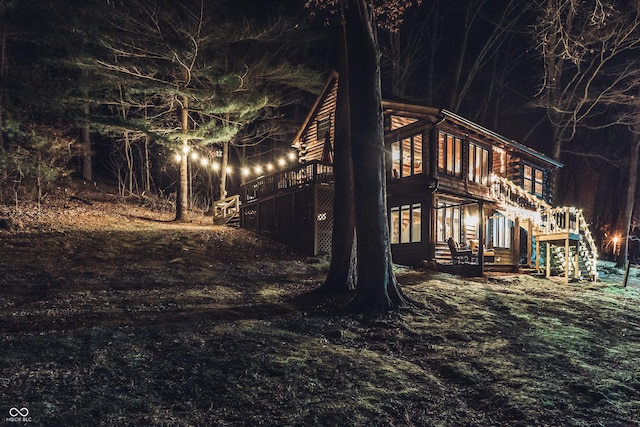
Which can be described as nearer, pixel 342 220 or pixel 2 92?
pixel 342 220

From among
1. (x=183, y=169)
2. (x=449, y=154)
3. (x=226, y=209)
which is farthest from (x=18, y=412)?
(x=226, y=209)

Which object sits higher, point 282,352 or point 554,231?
point 554,231

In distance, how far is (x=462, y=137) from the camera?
20047 millimetres

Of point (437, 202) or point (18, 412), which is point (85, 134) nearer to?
point (437, 202)

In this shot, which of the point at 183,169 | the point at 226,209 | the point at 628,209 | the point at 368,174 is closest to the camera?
the point at 368,174

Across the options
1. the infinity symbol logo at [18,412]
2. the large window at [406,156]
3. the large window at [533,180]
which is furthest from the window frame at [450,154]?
the infinity symbol logo at [18,412]

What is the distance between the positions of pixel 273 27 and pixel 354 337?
1622 centimetres

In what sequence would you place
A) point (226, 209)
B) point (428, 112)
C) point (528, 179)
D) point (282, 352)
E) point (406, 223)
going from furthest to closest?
point (528, 179)
point (226, 209)
point (406, 223)
point (428, 112)
point (282, 352)

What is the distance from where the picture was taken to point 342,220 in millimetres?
11109

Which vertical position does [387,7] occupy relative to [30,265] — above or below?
above

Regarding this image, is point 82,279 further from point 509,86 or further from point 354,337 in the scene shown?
point 509,86

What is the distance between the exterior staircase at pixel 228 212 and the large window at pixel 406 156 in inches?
386

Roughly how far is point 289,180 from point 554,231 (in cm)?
1240

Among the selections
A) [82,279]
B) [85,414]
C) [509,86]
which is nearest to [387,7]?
[82,279]
